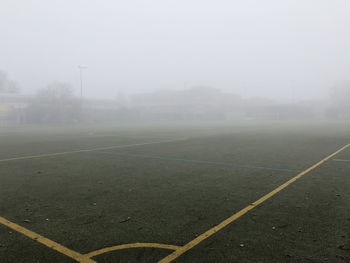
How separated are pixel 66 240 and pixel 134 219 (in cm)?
99

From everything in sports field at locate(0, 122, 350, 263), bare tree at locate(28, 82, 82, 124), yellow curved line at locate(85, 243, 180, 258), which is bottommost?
yellow curved line at locate(85, 243, 180, 258)

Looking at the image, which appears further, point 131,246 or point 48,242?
point 48,242

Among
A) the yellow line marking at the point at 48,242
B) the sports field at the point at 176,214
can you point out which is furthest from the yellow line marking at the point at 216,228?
the yellow line marking at the point at 48,242

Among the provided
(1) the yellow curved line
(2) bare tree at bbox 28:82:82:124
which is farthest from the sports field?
(2) bare tree at bbox 28:82:82:124

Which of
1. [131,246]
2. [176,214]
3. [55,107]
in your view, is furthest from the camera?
[55,107]

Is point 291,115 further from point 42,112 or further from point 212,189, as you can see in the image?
point 212,189

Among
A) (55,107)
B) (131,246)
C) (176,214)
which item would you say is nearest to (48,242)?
(131,246)

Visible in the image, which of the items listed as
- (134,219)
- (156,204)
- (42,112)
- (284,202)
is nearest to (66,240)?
(134,219)

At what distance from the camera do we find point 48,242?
11.6 feet

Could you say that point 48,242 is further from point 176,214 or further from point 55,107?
point 55,107

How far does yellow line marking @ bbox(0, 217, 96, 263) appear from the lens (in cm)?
316

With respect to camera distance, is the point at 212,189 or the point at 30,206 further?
the point at 212,189

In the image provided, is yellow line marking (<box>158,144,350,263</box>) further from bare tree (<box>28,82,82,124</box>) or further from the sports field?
bare tree (<box>28,82,82,124</box>)

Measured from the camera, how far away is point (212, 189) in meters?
5.89
